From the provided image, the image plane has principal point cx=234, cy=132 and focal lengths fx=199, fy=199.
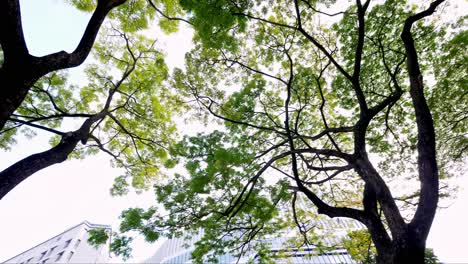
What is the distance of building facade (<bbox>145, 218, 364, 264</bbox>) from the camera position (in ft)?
23.9

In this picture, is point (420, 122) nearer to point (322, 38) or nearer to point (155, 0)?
point (322, 38)

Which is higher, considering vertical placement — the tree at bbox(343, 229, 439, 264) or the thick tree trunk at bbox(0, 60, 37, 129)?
the thick tree trunk at bbox(0, 60, 37, 129)

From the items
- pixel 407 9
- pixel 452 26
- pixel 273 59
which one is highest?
pixel 273 59

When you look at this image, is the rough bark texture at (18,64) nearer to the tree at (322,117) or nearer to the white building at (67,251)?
the tree at (322,117)

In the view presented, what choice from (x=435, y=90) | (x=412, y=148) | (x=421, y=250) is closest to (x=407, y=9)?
(x=435, y=90)

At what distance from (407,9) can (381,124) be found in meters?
3.09

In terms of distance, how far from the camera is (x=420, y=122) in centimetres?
335

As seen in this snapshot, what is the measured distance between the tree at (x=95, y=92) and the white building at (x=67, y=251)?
2078 centimetres

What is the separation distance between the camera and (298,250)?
7.30 m

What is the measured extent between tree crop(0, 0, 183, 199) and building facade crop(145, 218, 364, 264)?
3728 mm

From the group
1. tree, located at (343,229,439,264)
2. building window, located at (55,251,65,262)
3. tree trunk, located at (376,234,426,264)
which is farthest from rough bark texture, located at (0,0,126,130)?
building window, located at (55,251,65,262)

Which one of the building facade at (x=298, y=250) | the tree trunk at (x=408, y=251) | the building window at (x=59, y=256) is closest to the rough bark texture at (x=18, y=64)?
the building facade at (x=298, y=250)

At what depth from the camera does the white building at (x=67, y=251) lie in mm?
22688

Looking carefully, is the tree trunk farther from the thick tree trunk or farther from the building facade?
the thick tree trunk
